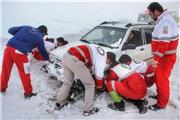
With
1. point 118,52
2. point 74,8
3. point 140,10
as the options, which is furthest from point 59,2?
point 118,52

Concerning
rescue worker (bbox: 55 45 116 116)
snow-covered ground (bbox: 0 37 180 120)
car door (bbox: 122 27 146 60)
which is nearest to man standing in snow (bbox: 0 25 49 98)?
snow-covered ground (bbox: 0 37 180 120)

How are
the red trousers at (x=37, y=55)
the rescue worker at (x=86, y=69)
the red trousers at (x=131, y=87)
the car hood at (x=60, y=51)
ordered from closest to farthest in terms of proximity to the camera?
the rescue worker at (x=86, y=69)
the red trousers at (x=131, y=87)
the car hood at (x=60, y=51)
the red trousers at (x=37, y=55)

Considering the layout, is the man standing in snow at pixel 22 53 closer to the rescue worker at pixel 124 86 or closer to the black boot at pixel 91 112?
the black boot at pixel 91 112

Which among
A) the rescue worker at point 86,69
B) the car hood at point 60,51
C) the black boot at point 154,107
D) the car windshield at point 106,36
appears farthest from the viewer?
the car windshield at point 106,36

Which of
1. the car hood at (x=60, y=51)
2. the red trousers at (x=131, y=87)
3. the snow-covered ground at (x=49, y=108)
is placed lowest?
the snow-covered ground at (x=49, y=108)

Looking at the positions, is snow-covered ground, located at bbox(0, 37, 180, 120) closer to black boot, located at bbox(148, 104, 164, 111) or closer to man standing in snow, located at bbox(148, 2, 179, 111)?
black boot, located at bbox(148, 104, 164, 111)

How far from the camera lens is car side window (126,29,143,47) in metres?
7.85

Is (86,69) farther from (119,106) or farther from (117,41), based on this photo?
(117,41)

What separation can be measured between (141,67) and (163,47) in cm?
71

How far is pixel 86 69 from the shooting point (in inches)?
238

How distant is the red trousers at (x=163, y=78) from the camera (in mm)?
6375

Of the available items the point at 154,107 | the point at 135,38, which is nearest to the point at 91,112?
the point at 154,107

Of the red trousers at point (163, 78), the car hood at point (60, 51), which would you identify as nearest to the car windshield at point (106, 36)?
the car hood at point (60, 51)

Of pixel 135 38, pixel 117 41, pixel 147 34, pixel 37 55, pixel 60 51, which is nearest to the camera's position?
pixel 60 51
